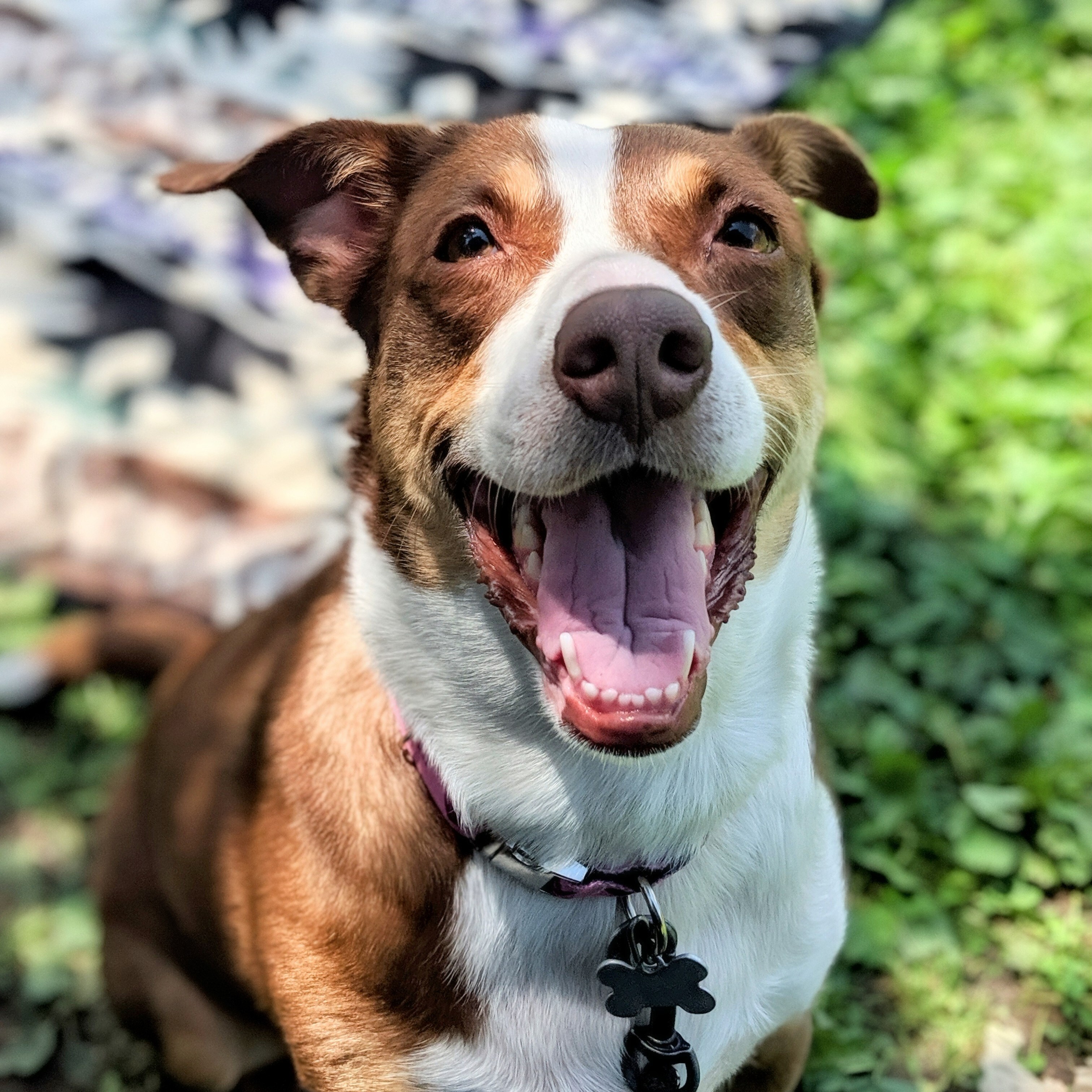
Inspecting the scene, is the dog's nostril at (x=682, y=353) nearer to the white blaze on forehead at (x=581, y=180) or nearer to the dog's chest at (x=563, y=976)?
the white blaze on forehead at (x=581, y=180)

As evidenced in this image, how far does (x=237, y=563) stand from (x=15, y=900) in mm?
1407

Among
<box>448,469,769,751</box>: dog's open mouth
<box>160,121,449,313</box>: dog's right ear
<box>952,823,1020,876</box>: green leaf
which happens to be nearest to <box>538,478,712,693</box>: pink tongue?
<box>448,469,769,751</box>: dog's open mouth

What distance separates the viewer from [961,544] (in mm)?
4219

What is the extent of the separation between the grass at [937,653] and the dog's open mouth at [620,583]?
109cm

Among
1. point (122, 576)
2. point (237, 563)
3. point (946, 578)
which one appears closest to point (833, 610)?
point (946, 578)

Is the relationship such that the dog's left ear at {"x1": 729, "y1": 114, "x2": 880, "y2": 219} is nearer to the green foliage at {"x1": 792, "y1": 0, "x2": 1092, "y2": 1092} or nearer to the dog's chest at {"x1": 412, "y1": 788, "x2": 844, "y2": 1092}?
the dog's chest at {"x1": 412, "y1": 788, "x2": 844, "y2": 1092}

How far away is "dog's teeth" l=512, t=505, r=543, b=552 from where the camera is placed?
221cm

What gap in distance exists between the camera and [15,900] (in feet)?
12.5

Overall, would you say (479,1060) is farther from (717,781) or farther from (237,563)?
(237,563)

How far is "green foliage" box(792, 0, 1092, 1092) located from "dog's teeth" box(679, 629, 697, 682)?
1.54 m

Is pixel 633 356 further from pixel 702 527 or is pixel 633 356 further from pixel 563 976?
pixel 563 976

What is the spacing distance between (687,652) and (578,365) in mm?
522

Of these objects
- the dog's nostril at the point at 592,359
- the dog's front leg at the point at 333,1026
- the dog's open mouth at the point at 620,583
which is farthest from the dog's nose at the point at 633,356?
the dog's front leg at the point at 333,1026

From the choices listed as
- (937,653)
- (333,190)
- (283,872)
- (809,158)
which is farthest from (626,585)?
(937,653)
